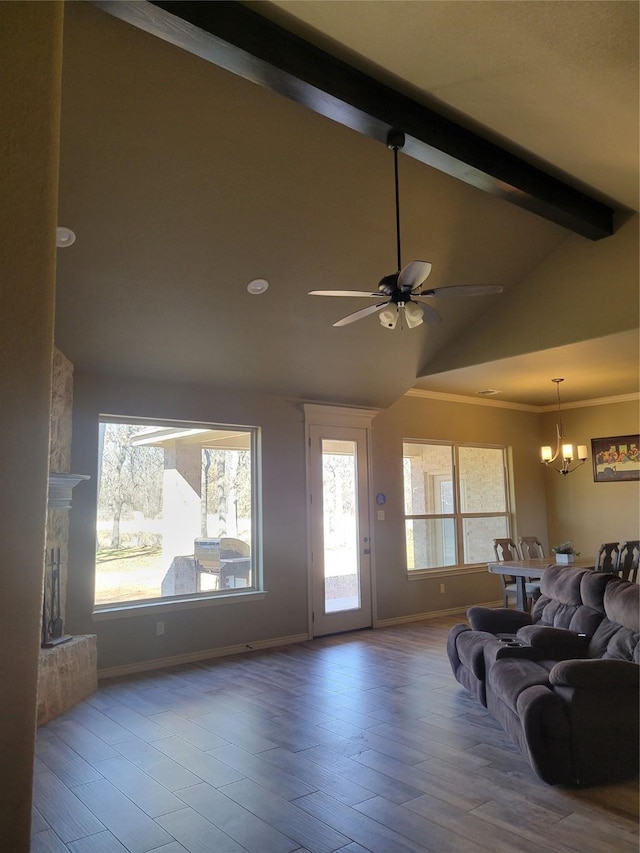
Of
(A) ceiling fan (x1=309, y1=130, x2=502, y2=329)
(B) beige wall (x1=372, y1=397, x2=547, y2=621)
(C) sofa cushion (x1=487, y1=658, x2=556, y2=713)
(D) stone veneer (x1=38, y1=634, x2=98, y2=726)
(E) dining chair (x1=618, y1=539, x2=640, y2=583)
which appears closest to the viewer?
(A) ceiling fan (x1=309, y1=130, x2=502, y2=329)

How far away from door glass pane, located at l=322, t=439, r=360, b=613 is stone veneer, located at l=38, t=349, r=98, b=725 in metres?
2.69

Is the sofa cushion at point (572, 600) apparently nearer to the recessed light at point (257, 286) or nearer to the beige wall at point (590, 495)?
the recessed light at point (257, 286)

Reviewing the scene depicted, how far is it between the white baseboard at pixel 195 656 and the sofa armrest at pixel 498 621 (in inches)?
88.8

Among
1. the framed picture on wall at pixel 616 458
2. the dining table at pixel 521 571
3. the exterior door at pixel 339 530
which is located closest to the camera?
the dining table at pixel 521 571

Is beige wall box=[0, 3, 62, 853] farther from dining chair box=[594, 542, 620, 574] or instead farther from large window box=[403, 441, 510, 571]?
large window box=[403, 441, 510, 571]

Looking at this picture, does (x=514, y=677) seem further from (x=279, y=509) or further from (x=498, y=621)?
(x=279, y=509)

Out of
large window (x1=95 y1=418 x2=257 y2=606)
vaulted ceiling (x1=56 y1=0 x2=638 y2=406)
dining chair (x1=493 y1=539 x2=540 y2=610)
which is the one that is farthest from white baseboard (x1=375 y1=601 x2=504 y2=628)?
vaulted ceiling (x1=56 y1=0 x2=638 y2=406)

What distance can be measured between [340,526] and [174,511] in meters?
1.98

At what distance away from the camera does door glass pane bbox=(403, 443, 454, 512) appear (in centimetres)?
762

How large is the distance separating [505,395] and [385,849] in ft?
21.2

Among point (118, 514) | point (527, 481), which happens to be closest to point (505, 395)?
point (527, 481)

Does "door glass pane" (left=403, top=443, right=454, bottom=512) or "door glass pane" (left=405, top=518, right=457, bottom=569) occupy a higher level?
"door glass pane" (left=403, top=443, right=454, bottom=512)

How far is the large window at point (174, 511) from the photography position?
5.33 m

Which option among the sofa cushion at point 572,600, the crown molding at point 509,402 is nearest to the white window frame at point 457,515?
the crown molding at point 509,402
